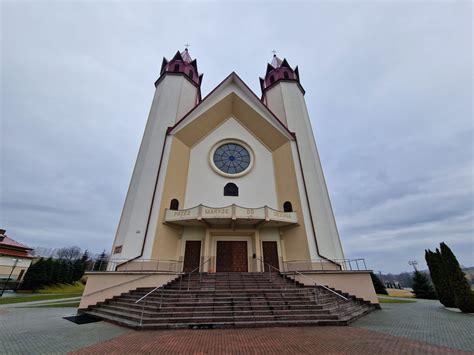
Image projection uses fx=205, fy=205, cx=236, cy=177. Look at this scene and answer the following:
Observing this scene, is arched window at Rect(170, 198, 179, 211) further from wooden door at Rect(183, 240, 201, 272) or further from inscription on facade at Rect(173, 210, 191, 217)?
wooden door at Rect(183, 240, 201, 272)

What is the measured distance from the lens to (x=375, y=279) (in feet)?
65.4

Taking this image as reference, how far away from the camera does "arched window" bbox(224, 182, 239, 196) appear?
15.3m

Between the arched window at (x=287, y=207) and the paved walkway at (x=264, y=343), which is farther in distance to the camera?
the arched window at (x=287, y=207)

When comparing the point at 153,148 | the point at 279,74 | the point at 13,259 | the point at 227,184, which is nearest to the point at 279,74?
the point at 279,74

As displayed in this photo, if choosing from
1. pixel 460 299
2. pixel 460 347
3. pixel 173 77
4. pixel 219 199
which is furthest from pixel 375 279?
pixel 173 77

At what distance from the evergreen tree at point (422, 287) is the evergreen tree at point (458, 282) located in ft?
33.6

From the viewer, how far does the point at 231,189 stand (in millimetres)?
15508

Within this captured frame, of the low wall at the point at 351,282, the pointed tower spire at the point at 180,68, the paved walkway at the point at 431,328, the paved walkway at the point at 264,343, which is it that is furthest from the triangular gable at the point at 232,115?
the paved walkway at the point at 264,343

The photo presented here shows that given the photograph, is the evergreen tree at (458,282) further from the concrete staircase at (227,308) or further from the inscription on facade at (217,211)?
the inscription on facade at (217,211)

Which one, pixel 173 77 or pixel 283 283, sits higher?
pixel 173 77

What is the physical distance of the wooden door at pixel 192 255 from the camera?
1303 centimetres

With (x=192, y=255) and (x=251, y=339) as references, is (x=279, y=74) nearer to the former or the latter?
(x=192, y=255)

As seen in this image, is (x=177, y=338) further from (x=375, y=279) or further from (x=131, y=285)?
(x=375, y=279)

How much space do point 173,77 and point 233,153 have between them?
899 centimetres
